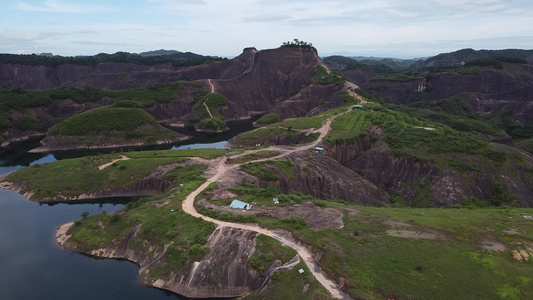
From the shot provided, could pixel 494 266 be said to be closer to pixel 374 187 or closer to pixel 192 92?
pixel 374 187

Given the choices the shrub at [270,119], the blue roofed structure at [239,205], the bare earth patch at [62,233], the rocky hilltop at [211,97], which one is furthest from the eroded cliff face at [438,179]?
the rocky hilltop at [211,97]

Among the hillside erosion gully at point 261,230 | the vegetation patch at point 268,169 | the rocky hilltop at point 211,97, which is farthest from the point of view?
the rocky hilltop at point 211,97

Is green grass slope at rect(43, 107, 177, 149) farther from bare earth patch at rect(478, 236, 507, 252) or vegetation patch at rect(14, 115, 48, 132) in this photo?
bare earth patch at rect(478, 236, 507, 252)

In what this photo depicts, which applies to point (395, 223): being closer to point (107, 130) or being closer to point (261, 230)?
point (261, 230)

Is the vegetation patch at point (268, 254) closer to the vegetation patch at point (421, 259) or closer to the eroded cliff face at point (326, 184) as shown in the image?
the vegetation patch at point (421, 259)

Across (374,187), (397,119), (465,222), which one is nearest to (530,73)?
(397,119)

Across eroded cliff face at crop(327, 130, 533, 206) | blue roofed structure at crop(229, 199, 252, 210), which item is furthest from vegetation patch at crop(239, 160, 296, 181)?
eroded cliff face at crop(327, 130, 533, 206)
